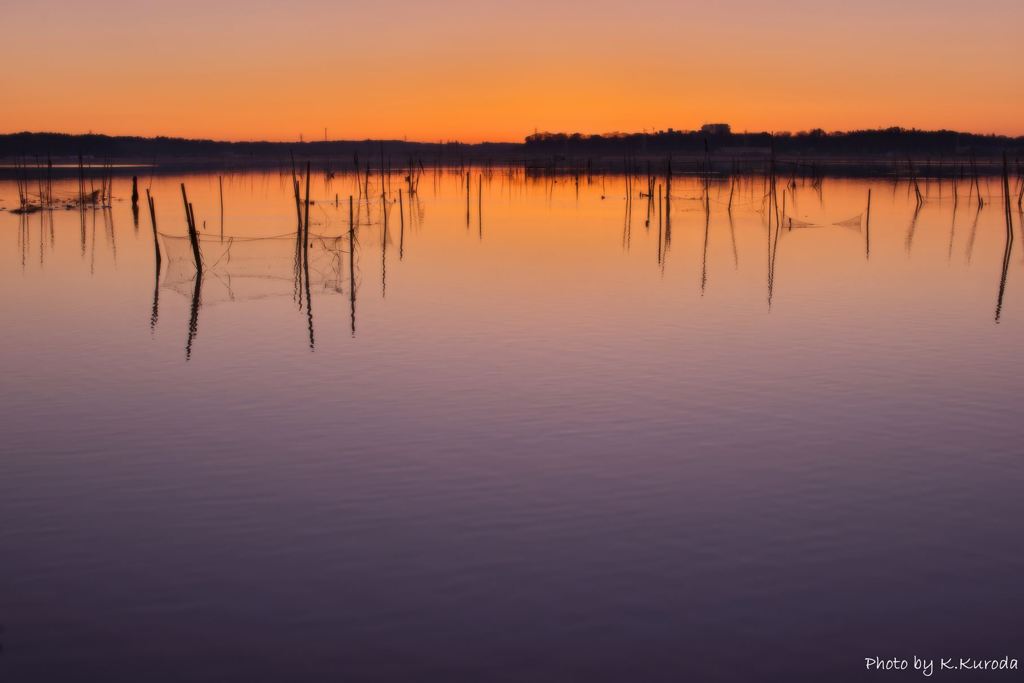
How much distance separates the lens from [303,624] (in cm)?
464

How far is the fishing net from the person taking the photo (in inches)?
605

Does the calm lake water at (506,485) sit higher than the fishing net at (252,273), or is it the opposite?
the fishing net at (252,273)

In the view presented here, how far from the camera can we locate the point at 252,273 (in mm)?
17109

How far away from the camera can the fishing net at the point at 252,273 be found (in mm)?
15375

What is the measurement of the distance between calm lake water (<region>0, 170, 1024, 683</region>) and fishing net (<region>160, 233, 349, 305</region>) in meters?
0.36

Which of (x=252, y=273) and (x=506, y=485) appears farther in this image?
(x=252, y=273)

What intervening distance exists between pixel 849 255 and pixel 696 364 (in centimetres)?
1209

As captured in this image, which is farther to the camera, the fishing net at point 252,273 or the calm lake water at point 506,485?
the fishing net at point 252,273

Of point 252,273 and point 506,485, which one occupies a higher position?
point 252,273

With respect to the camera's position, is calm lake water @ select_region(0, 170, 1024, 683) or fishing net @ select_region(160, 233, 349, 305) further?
fishing net @ select_region(160, 233, 349, 305)

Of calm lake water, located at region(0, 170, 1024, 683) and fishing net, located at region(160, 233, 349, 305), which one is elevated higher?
fishing net, located at region(160, 233, 349, 305)

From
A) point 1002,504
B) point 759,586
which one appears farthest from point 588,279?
point 759,586

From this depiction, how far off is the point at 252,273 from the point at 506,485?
455 inches

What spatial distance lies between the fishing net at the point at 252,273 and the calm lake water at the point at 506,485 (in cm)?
36
